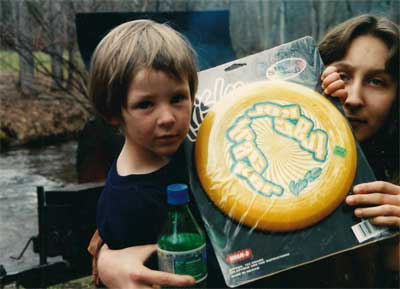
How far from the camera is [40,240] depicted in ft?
9.84

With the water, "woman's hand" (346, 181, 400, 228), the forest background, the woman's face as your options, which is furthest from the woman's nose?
the water

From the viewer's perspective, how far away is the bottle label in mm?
1181

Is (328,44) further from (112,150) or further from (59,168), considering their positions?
(59,168)

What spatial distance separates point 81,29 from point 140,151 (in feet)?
6.67

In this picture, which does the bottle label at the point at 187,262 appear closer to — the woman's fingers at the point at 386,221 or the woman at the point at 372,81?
the woman's fingers at the point at 386,221

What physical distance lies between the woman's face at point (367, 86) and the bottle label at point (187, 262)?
75 cm

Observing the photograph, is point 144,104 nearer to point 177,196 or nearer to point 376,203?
point 177,196

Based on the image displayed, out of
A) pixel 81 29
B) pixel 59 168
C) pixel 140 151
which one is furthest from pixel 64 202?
pixel 59 168

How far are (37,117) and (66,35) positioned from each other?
2424 mm

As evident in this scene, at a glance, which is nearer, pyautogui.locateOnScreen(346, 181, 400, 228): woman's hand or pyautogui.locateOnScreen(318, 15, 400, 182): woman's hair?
pyautogui.locateOnScreen(346, 181, 400, 228): woman's hand

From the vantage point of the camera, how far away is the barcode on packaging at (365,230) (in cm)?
127

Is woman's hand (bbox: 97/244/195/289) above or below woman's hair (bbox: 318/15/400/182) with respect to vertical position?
below

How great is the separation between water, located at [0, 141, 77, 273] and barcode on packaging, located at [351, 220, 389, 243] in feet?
9.98

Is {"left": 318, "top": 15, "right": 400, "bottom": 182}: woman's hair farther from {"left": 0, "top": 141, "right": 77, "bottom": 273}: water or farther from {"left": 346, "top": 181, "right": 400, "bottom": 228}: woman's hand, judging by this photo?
{"left": 0, "top": 141, "right": 77, "bottom": 273}: water
